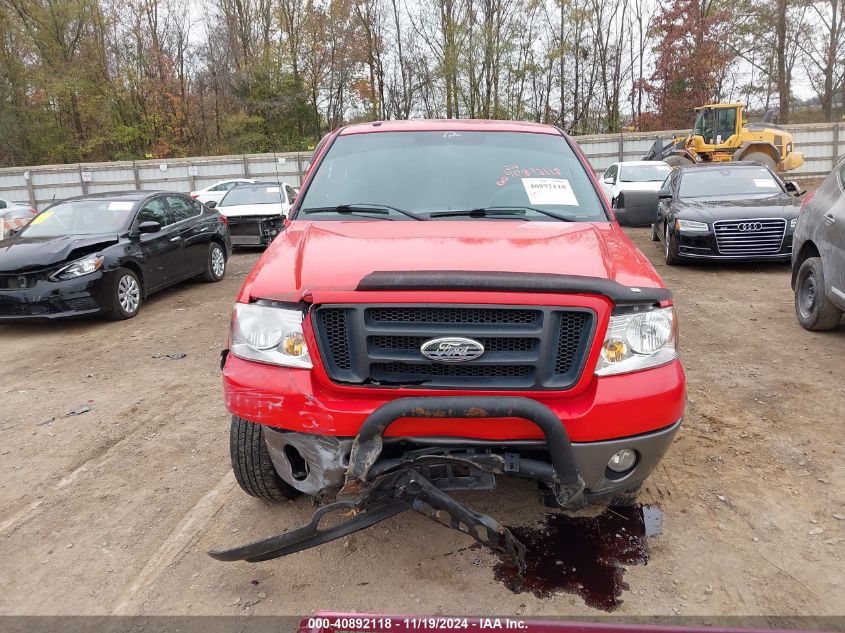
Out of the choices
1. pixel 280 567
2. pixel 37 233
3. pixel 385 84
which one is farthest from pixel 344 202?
pixel 385 84

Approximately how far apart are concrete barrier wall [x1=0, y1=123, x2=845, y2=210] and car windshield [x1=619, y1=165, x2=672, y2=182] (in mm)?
10308

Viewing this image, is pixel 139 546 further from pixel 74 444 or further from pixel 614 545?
pixel 614 545

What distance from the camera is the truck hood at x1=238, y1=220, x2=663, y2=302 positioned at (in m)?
2.41

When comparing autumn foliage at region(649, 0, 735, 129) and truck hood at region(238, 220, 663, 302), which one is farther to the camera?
autumn foliage at region(649, 0, 735, 129)

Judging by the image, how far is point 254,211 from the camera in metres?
13.0

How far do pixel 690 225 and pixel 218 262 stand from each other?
7.43m

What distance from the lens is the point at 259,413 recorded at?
2.36m

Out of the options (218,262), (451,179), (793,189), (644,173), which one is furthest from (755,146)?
(451,179)

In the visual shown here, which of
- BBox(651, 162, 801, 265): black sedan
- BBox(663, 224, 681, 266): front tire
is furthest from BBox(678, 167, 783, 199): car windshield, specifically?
BBox(663, 224, 681, 266): front tire

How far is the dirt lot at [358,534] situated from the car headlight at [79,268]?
187 cm

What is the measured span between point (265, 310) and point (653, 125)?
36912 mm

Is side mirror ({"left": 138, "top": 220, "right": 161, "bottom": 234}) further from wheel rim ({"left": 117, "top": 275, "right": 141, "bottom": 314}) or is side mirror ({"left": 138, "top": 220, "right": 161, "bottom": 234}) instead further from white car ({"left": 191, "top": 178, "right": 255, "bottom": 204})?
white car ({"left": 191, "top": 178, "right": 255, "bottom": 204})

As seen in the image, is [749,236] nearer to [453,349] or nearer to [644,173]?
[644,173]

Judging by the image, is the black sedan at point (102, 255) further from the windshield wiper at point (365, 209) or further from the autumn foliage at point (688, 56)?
the autumn foliage at point (688, 56)
